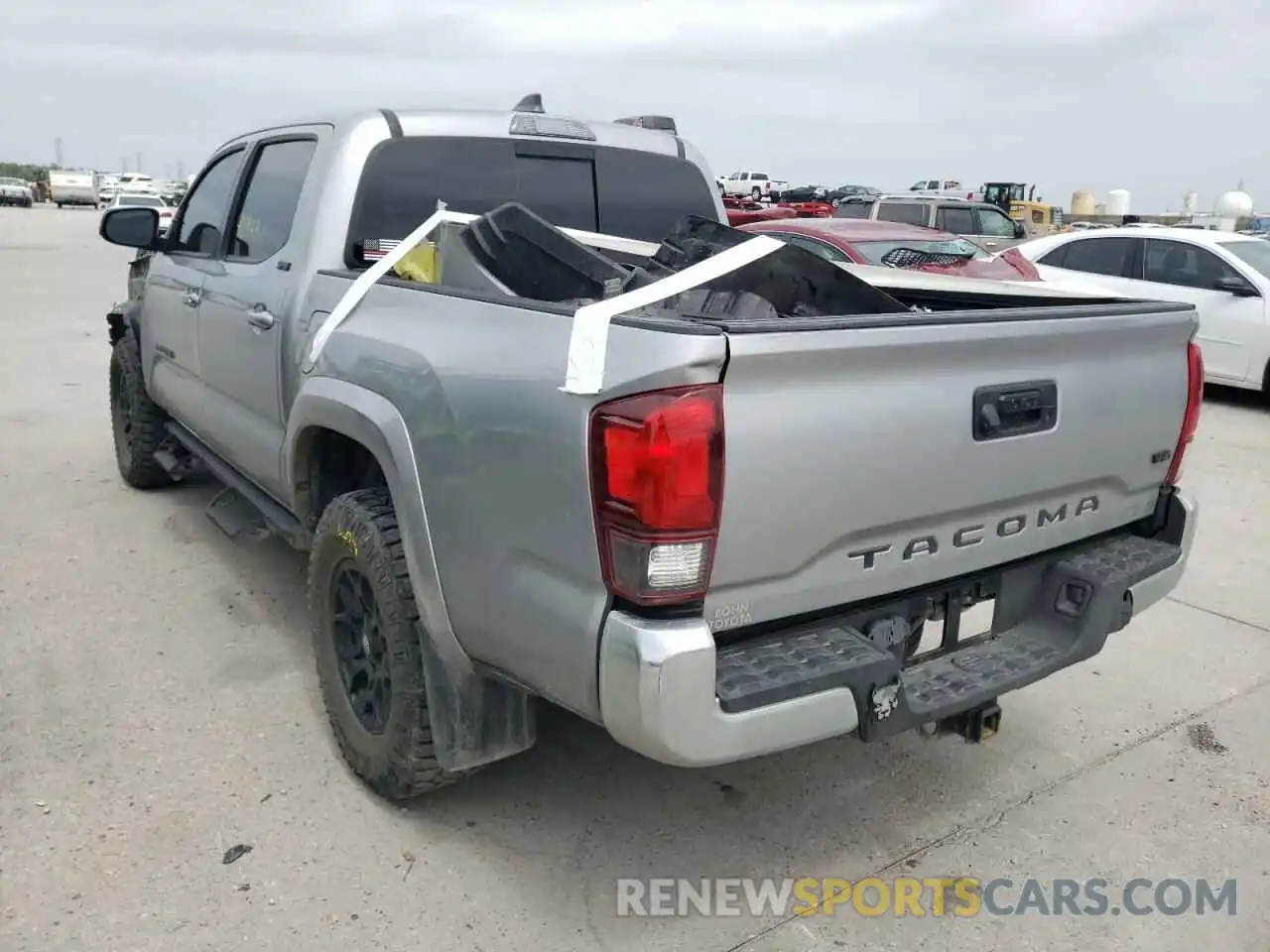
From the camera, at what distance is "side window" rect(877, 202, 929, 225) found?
15.3 m

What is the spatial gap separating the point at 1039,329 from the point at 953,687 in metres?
0.89

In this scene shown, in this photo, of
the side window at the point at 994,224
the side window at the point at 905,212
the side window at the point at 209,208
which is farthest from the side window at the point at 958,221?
the side window at the point at 209,208

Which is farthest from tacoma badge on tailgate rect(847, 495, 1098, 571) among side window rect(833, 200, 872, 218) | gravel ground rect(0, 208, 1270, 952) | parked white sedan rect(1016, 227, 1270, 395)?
side window rect(833, 200, 872, 218)

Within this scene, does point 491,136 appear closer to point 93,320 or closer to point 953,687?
point 953,687

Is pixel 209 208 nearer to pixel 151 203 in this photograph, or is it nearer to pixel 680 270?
pixel 680 270

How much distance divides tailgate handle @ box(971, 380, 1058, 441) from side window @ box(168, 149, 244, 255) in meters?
3.24

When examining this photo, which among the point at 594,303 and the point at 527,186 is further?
the point at 527,186

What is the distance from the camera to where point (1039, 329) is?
2.55m

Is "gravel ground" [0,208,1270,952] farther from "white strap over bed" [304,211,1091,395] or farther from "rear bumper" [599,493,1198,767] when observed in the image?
"white strap over bed" [304,211,1091,395]

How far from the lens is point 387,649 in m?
2.83

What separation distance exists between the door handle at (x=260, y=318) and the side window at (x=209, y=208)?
2.64ft

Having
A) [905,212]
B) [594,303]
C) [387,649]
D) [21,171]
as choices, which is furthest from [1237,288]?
[21,171]

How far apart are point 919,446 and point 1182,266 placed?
8.99 m

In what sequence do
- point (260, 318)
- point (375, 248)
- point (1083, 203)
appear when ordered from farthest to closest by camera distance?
1. point (1083, 203)
2. point (260, 318)
3. point (375, 248)
